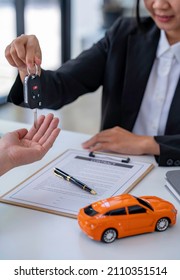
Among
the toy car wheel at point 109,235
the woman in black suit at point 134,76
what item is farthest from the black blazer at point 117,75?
the toy car wheel at point 109,235

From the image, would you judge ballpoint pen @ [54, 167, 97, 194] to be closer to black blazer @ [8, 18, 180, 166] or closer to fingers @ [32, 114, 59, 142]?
fingers @ [32, 114, 59, 142]

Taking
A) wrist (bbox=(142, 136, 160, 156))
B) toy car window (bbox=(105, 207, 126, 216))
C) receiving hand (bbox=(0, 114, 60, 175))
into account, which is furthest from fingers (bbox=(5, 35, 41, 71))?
toy car window (bbox=(105, 207, 126, 216))

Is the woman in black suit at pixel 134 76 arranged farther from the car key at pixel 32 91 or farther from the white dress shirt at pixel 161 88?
the car key at pixel 32 91

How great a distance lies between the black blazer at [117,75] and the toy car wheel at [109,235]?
27.4 inches

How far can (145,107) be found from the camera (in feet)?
4.89

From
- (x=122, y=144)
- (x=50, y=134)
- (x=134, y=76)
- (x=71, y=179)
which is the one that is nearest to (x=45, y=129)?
(x=50, y=134)

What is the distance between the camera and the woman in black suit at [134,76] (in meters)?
1.37

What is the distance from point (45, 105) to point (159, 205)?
2.27 ft

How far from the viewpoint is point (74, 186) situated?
0.97 m

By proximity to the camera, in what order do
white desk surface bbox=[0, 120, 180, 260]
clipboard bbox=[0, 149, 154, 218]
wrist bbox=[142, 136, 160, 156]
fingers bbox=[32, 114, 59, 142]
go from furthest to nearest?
wrist bbox=[142, 136, 160, 156] → fingers bbox=[32, 114, 59, 142] → clipboard bbox=[0, 149, 154, 218] → white desk surface bbox=[0, 120, 180, 260]

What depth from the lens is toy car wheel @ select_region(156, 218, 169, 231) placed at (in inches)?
31.7

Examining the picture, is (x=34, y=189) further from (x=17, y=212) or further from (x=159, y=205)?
(x=159, y=205)

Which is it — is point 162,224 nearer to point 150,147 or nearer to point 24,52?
point 150,147

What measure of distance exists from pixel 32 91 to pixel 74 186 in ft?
0.87
